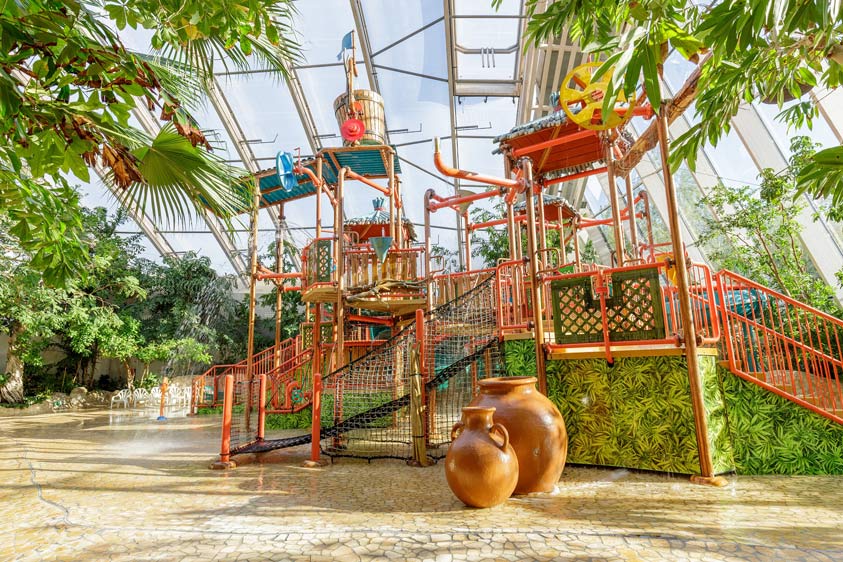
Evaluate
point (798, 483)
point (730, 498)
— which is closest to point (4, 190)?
point (730, 498)

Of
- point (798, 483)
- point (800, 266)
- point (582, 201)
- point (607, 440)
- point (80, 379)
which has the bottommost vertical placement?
point (798, 483)

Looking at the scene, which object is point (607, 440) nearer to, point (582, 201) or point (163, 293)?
A: point (582, 201)

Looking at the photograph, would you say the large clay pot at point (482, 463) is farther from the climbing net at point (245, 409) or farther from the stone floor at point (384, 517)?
the climbing net at point (245, 409)

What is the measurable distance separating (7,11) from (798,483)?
20.2 ft

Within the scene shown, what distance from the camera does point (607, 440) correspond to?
514 centimetres

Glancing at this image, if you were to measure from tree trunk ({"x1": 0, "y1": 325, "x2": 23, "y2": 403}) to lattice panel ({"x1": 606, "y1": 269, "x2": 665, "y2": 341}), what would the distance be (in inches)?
652

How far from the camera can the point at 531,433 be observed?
413 cm

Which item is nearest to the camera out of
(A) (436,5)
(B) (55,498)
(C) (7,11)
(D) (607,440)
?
(C) (7,11)

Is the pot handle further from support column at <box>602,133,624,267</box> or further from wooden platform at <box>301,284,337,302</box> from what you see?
wooden platform at <box>301,284,337,302</box>

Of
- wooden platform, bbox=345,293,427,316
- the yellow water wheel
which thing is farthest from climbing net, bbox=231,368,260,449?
the yellow water wheel

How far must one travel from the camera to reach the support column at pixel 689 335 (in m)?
4.50

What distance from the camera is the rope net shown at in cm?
624

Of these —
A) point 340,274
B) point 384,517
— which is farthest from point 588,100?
point 340,274

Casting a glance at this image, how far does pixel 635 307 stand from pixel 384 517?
3319mm
